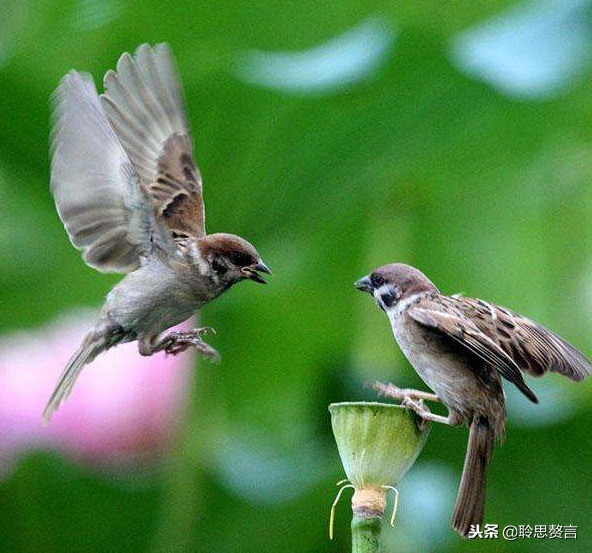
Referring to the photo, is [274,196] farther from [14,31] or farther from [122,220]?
[14,31]

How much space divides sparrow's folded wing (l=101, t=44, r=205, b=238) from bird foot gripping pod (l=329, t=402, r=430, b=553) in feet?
1.96

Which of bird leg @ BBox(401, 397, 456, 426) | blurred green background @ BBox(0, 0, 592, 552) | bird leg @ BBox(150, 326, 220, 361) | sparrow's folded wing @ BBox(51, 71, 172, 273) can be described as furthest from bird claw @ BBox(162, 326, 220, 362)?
Result: blurred green background @ BBox(0, 0, 592, 552)

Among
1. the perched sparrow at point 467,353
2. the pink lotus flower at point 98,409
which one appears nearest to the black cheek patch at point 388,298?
the perched sparrow at point 467,353

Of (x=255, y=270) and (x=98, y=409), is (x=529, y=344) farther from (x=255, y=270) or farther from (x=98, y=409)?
(x=98, y=409)

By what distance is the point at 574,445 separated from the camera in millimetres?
2164

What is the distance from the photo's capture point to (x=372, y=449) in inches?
37.1

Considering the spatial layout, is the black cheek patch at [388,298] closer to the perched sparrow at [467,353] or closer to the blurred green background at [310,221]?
the perched sparrow at [467,353]

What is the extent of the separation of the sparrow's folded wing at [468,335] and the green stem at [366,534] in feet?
0.51

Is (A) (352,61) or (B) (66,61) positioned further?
(B) (66,61)

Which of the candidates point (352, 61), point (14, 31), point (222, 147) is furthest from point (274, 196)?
point (14, 31)

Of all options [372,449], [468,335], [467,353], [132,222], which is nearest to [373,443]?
[372,449]

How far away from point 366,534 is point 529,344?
0.31 meters

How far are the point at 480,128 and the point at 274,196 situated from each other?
0.53m

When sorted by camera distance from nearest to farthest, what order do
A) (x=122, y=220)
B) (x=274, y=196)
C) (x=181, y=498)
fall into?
(x=122, y=220)
(x=181, y=498)
(x=274, y=196)
